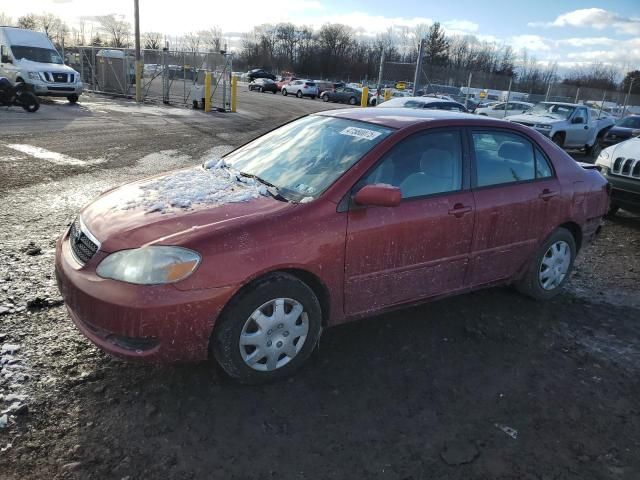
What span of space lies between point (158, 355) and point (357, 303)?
1283 millimetres

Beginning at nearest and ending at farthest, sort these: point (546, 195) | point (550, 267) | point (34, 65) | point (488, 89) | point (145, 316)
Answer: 1. point (145, 316)
2. point (546, 195)
3. point (550, 267)
4. point (34, 65)
5. point (488, 89)

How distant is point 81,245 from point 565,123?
15258mm

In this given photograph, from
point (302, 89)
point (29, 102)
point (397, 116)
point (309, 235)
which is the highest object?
point (397, 116)

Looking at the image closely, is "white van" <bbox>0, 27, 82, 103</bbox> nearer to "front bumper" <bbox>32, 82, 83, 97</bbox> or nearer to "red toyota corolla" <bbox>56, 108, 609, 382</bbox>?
"front bumper" <bbox>32, 82, 83, 97</bbox>

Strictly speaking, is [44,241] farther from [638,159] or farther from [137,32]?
[137,32]

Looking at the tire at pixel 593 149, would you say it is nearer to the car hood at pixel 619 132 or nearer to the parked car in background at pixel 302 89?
the car hood at pixel 619 132

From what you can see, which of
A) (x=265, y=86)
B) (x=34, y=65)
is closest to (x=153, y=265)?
(x=34, y=65)

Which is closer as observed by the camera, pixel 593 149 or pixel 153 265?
pixel 153 265

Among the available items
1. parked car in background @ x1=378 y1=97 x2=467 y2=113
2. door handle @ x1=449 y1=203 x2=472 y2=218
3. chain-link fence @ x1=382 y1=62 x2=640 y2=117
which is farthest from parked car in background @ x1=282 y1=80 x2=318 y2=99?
door handle @ x1=449 y1=203 x2=472 y2=218

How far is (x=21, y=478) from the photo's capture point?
229cm

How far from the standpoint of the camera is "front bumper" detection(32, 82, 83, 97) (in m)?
19.1

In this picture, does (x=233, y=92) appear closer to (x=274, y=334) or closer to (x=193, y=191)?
(x=193, y=191)

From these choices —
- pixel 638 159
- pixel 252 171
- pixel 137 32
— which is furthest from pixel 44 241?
pixel 137 32

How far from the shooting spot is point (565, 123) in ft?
49.5
